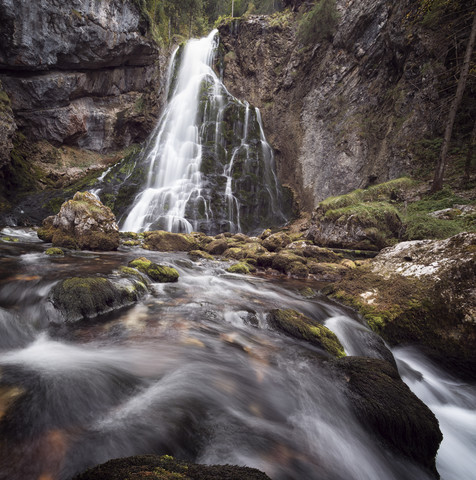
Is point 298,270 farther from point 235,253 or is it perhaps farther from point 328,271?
point 235,253

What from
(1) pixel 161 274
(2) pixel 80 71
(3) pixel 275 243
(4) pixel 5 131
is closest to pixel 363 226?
(3) pixel 275 243

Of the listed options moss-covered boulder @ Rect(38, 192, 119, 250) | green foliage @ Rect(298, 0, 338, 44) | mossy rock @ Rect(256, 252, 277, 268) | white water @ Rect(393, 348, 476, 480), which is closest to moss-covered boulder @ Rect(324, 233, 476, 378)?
white water @ Rect(393, 348, 476, 480)

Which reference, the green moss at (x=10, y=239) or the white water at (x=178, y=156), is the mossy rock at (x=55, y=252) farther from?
the white water at (x=178, y=156)

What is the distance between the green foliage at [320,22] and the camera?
62.2 ft

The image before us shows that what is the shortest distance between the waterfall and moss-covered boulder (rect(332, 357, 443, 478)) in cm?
1507

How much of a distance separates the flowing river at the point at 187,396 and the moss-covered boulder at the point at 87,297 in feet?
0.68

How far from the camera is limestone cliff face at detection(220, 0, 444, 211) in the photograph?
45.7ft

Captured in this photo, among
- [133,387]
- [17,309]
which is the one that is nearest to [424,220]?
[133,387]

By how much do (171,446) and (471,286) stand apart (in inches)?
189

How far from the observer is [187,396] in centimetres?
242

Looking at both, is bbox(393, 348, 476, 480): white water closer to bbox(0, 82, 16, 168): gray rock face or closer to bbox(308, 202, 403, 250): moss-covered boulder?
bbox(308, 202, 403, 250): moss-covered boulder

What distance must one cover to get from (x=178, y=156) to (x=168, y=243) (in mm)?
12156

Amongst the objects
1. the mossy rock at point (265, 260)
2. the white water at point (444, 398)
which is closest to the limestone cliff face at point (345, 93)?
the mossy rock at point (265, 260)

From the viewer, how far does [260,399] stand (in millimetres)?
2652
